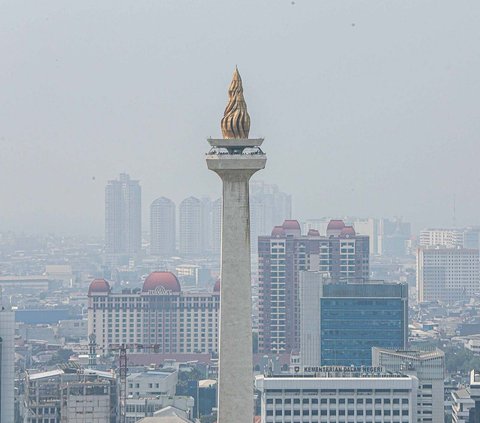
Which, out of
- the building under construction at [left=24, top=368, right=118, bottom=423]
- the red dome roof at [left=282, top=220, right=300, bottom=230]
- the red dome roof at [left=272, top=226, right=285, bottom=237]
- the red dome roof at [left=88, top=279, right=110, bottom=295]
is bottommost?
the building under construction at [left=24, top=368, right=118, bottom=423]

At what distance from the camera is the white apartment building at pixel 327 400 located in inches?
1435

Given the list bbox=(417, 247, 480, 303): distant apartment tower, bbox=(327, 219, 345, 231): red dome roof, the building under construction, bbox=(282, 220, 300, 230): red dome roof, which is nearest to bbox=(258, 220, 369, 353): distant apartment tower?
bbox=(327, 219, 345, 231): red dome roof

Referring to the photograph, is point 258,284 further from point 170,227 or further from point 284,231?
point 170,227

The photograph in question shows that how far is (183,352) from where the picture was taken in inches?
3211

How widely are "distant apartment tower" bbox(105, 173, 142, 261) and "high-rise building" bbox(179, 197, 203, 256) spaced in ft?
10.3

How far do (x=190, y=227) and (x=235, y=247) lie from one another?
12100cm

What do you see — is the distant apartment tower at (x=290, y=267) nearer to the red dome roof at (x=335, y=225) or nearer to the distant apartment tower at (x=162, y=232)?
the red dome roof at (x=335, y=225)

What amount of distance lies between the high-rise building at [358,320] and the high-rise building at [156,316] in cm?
2082

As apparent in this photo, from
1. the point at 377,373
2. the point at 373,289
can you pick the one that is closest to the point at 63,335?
the point at 373,289

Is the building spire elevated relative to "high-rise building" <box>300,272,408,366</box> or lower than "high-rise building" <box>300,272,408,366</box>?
elevated

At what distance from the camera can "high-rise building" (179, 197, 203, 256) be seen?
5320 inches

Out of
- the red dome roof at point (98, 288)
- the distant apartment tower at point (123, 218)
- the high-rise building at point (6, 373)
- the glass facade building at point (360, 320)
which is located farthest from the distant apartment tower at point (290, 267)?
the distant apartment tower at point (123, 218)

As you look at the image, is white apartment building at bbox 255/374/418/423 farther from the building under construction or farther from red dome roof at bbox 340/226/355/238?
red dome roof at bbox 340/226/355/238

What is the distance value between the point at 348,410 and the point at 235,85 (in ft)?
Answer: 67.2
